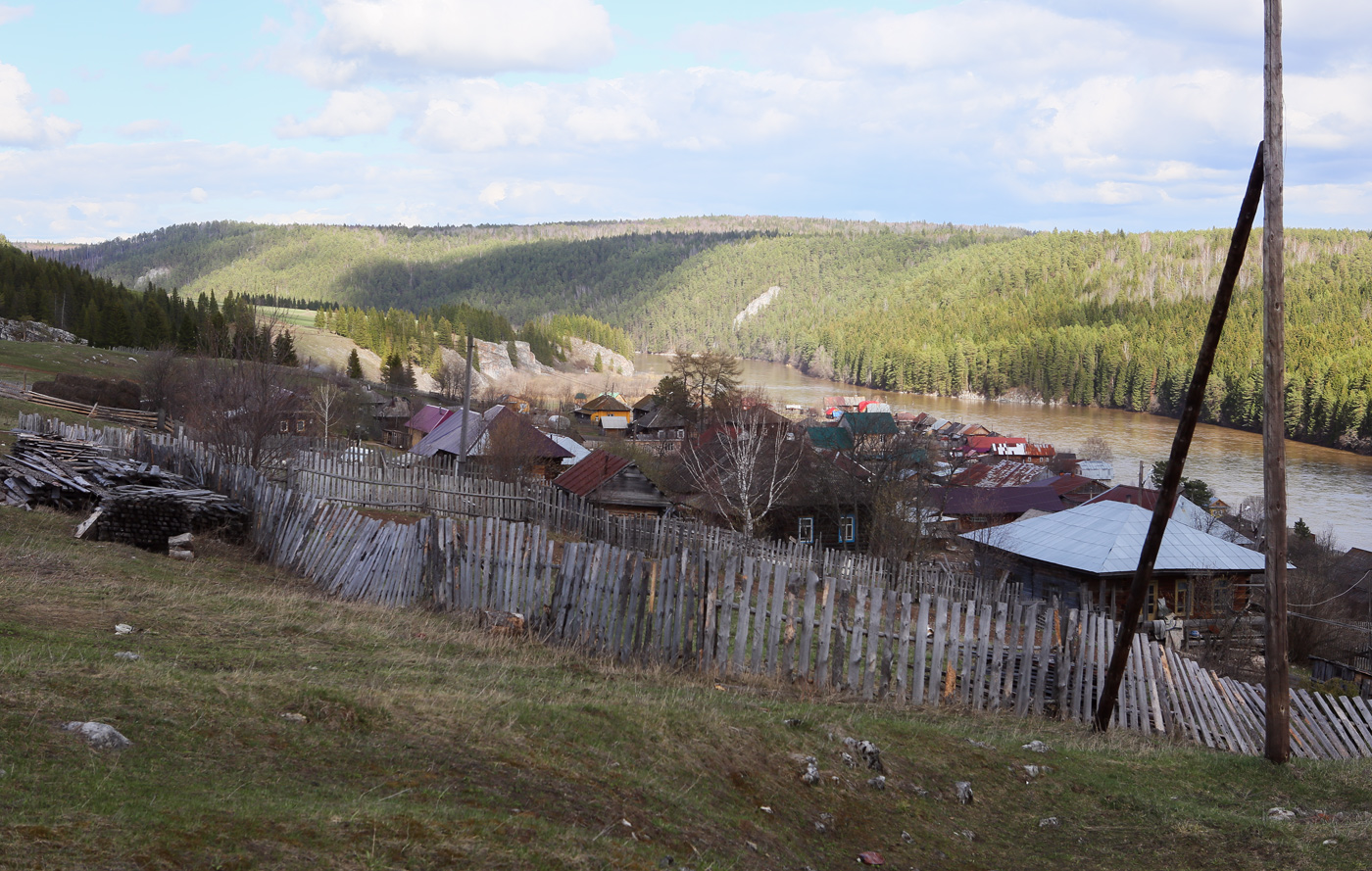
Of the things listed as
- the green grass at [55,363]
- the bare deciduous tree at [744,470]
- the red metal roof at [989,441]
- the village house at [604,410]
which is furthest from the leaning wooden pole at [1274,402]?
the village house at [604,410]

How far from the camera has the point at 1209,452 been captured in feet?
340

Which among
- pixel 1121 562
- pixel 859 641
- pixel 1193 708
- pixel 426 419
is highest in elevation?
pixel 859 641

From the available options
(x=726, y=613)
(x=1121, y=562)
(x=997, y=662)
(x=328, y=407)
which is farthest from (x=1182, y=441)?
(x=328, y=407)

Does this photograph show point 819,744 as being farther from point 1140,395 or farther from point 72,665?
point 1140,395

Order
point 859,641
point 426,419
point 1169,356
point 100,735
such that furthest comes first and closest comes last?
1. point 1169,356
2. point 426,419
3. point 859,641
4. point 100,735

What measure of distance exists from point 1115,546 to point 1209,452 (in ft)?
305

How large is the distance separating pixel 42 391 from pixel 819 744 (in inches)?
1884

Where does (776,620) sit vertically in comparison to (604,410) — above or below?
above

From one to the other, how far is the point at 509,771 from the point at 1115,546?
22.5m

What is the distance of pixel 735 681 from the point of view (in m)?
9.84

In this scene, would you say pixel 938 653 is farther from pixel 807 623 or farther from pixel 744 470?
pixel 744 470

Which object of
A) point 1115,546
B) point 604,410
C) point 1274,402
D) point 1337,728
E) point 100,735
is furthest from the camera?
point 604,410

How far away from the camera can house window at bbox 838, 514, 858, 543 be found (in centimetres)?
3847

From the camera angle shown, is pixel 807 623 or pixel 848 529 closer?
pixel 807 623
